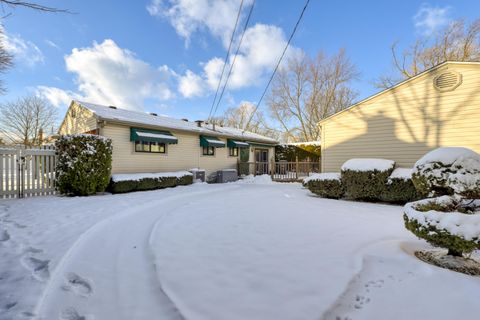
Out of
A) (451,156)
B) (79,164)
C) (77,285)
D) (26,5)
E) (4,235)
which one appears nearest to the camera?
(77,285)

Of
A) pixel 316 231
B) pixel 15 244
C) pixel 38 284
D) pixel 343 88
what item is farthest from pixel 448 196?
pixel 343 88

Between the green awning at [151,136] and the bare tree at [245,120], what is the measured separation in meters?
21.2

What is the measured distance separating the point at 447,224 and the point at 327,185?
545 cm

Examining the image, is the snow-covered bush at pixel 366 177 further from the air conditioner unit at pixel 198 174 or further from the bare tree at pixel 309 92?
the bare tree at pixel 309 92

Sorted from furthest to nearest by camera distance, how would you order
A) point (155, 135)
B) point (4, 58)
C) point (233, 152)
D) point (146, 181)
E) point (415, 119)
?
point (233, 152) → point (155, 135) → point (146, 181) → point (415, 119) → point (4, 58)

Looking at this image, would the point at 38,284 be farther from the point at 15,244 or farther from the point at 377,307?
the point at 377,307

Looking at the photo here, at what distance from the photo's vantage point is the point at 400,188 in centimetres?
669

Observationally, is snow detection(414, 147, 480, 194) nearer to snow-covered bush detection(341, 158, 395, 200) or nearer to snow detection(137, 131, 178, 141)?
snow-covered bush detection(341, 158, 395, 200)

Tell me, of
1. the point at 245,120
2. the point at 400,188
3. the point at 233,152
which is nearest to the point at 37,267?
the point at 400,188

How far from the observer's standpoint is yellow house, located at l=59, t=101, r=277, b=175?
10.1 meters

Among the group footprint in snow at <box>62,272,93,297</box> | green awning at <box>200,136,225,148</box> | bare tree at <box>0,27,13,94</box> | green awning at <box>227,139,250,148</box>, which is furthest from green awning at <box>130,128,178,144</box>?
footprint in snow at <box>62,272,93,297</box>

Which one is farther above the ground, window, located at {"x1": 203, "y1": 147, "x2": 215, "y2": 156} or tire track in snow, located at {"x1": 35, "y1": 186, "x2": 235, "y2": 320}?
window, located at {"x1": 203, "y1": 147, "x2": 215, "y2": 156}

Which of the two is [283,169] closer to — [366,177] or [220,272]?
[366,177]

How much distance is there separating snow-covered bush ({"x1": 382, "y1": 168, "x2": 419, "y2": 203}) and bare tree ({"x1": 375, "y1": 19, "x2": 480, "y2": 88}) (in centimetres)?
1267
